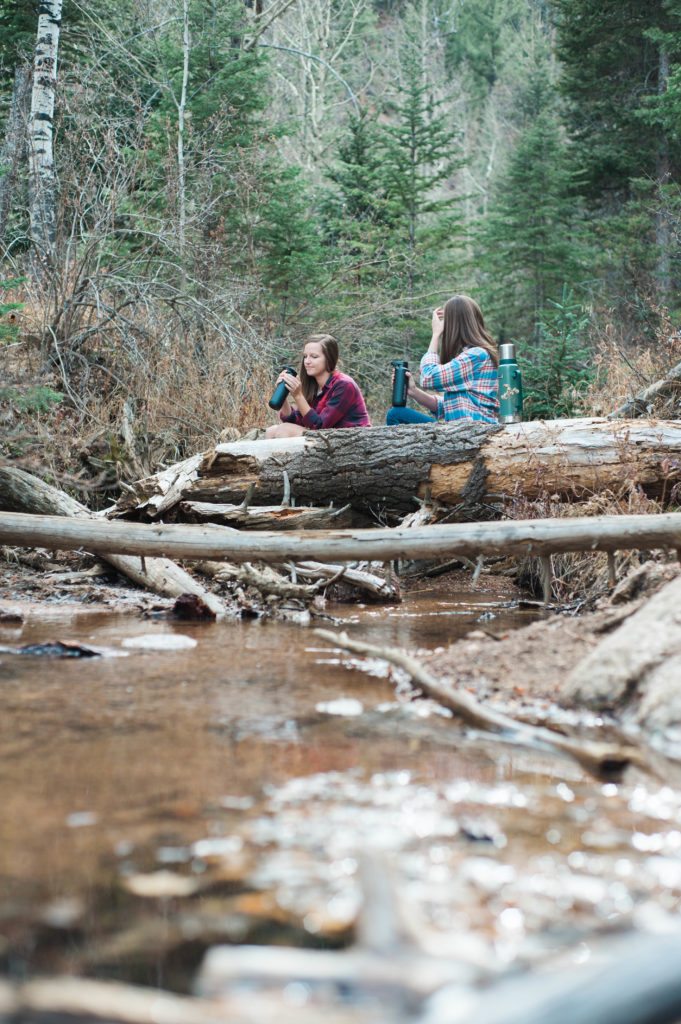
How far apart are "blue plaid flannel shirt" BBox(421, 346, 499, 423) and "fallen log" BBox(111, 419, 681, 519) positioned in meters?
1.12

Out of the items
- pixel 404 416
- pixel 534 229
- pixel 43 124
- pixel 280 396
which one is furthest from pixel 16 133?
pixel 534 229

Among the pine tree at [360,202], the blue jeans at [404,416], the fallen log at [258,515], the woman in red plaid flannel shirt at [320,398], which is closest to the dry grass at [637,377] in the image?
the blue jeans at [404,416]

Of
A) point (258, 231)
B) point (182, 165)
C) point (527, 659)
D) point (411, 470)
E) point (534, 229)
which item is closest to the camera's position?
point (527, 659)

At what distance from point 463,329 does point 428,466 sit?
1769 millimetres

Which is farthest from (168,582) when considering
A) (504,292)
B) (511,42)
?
(511,42)

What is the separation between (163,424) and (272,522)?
2.46 meters

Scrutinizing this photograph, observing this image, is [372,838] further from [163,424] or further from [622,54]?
[622,54]

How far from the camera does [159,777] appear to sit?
2.40 metres

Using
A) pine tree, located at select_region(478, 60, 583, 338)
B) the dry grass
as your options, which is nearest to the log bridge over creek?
the dry grass

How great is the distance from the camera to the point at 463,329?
7.99m

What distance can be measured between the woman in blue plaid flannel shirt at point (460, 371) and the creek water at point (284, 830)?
4748 mm

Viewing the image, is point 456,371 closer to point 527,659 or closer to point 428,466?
point 428,466

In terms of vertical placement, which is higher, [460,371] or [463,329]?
[463,329]

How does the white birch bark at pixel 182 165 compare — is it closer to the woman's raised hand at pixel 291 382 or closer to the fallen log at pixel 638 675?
the woman's raised hand at pixel 291 382
